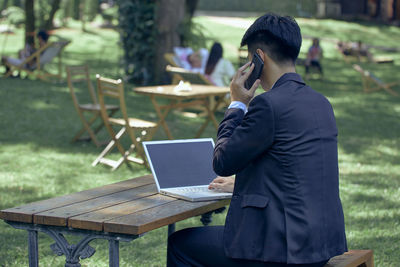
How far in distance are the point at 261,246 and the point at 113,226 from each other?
0.61 m

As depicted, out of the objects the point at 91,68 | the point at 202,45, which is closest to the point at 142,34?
the point at 202,45

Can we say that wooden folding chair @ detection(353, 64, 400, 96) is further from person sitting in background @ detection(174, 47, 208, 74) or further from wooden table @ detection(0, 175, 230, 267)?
wooden table @ detection(0, 175, 230, 267)

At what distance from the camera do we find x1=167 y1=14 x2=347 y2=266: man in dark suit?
2.50 meters

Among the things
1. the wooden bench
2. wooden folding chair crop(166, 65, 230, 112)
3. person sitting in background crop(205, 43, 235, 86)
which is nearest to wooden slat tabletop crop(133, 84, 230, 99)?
wooden folding chair crop(166, 65, 230, 112)

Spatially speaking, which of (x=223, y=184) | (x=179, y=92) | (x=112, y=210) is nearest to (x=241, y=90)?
(x=223, y=184)

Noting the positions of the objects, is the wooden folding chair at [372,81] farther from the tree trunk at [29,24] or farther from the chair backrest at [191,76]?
the tree trunk at [29,24]

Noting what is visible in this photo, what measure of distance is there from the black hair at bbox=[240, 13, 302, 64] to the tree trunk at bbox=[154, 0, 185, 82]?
1104 centimetres

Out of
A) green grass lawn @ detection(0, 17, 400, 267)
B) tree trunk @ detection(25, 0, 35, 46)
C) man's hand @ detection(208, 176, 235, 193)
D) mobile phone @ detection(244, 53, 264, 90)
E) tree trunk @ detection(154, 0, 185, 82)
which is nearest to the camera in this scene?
mobile phone @ detection(244, 53, 264, 90)

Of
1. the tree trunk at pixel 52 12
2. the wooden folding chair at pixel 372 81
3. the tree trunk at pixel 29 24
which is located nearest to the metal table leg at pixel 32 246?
the wooden folding chair at pixel 372 81

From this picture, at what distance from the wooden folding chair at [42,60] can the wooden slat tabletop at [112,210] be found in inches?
479

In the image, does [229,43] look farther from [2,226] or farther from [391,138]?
[2,226]

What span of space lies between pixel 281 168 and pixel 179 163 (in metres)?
0.94

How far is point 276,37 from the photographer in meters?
2.59

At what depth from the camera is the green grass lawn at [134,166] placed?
479 centimetres
